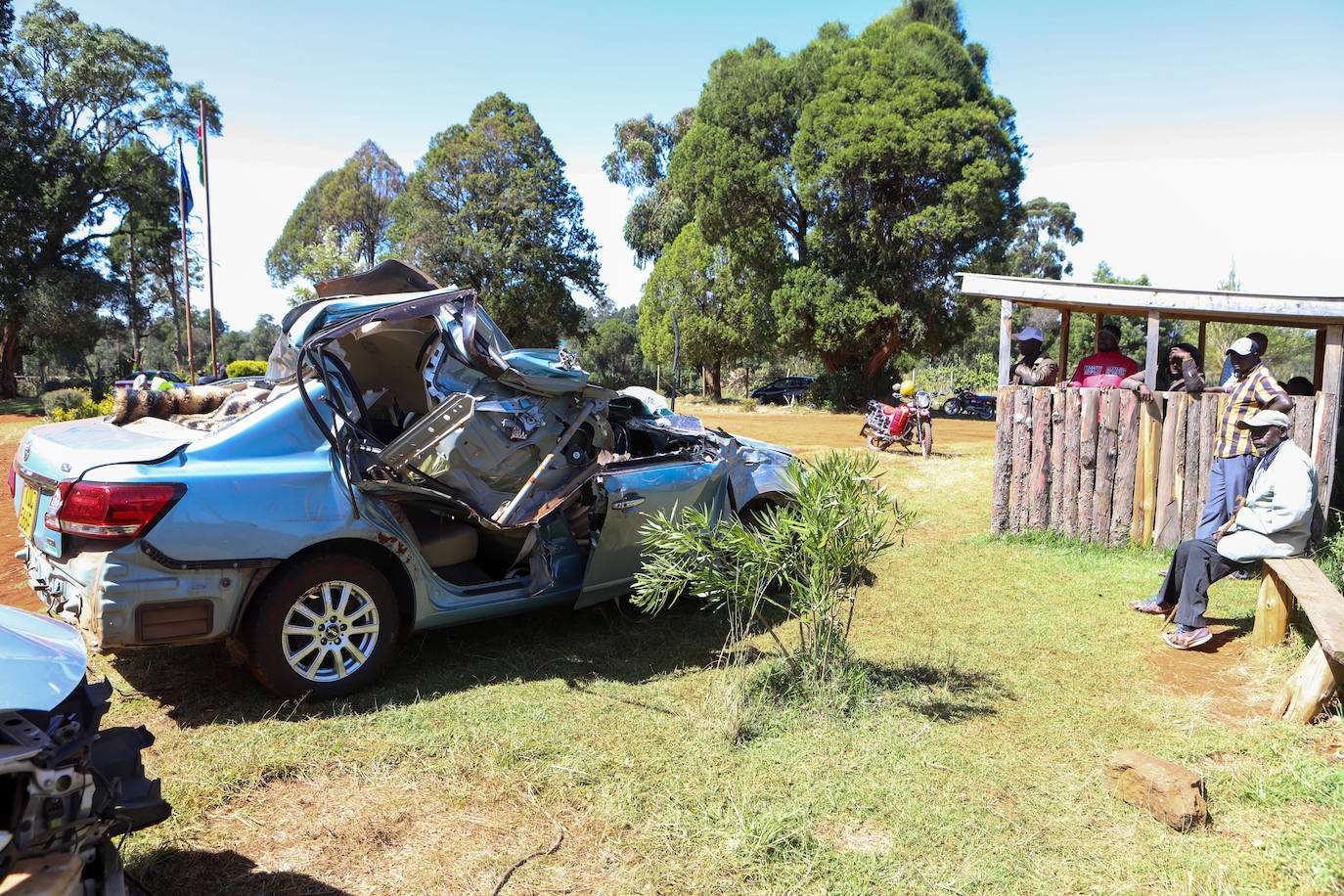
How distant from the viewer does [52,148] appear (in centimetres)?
2916

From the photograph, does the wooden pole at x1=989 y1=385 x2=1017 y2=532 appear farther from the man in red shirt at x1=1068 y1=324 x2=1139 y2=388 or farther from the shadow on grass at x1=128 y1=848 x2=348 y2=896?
the shadow on grass at x1=128 y1=848 x2=348 y2=896

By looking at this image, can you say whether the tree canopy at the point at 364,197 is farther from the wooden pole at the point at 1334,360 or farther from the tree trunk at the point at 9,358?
the wooden pole at the point at 1334,360

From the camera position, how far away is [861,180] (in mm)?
25453

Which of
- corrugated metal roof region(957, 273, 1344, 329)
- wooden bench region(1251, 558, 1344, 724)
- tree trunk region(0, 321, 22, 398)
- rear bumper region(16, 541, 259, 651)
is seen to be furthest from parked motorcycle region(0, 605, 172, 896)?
tree trunk region(0, 321, 22, 398)

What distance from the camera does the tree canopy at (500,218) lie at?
3525 cm

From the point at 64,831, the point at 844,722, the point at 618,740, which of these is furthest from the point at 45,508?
the point at 844,722

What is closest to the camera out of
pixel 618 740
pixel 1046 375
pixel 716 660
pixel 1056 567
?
pixel 618 740

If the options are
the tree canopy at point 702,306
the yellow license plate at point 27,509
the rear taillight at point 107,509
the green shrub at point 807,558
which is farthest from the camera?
the tree canopy at point 702,306

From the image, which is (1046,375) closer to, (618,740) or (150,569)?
(618,740)

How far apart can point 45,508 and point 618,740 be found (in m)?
2.85

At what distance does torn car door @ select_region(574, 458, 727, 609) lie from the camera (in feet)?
16.7

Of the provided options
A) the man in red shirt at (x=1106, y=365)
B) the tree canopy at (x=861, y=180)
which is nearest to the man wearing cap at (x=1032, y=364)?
the man in red shirt at (x=1106, y=365)

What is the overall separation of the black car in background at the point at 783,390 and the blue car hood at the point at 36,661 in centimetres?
3107

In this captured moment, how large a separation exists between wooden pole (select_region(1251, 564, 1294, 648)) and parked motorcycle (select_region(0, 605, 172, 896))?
18.9 ft
